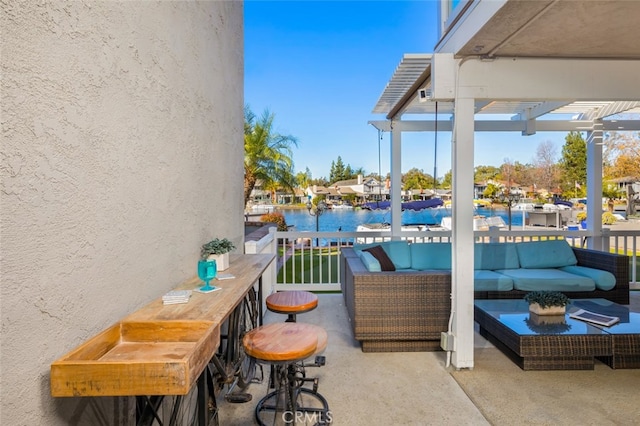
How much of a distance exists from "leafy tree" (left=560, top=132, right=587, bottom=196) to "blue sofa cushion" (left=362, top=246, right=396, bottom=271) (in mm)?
10909

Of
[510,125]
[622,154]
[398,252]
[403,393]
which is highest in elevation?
[622,154]

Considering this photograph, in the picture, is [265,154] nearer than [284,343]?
No

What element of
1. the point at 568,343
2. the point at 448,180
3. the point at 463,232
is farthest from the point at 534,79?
the point at 568,343

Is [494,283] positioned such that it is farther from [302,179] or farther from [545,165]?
[545,165]

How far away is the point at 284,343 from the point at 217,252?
77cm

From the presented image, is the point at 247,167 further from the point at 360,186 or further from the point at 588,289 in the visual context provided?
the point at 588,289

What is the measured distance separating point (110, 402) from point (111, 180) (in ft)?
2.74

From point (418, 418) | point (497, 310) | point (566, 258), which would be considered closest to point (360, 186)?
point (566, 258)

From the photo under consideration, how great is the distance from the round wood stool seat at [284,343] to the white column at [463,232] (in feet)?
4.74

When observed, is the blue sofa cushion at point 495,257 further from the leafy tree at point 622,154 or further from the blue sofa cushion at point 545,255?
the leafy tree at point 622,154

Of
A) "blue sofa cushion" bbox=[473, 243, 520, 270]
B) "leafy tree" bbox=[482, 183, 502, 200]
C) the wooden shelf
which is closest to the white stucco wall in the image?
the wooden shelf

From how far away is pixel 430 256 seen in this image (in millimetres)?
4488

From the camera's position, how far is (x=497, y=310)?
11.1ft

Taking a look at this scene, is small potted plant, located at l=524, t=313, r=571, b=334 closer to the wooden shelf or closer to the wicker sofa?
the wicker sofa
